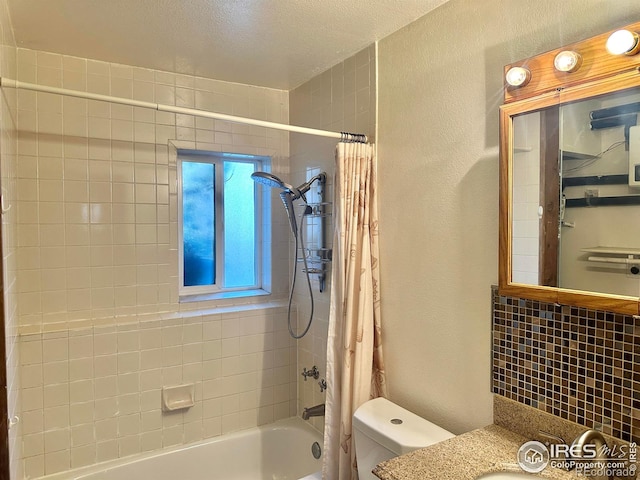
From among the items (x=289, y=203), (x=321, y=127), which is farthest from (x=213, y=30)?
(x=289, y=203)

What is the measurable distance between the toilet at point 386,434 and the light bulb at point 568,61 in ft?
4.24

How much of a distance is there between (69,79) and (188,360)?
168cm

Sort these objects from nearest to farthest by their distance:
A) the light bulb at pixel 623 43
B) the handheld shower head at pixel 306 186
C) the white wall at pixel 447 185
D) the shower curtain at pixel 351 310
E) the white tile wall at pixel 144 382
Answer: the light bulb at pixel 623 43
the white wall at pixel 447 185
the shower curtain at pixel 351 310
the white tile wall at pixel 144 382
the handheld shower head at pixel 306 186

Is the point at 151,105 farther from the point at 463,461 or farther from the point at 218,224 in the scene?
the point at 463,461

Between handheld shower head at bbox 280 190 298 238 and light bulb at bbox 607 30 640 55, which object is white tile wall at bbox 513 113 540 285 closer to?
light bulb at bbox 607 30 640 55

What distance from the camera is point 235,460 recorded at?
8.35 feet

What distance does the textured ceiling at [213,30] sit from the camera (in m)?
1.72

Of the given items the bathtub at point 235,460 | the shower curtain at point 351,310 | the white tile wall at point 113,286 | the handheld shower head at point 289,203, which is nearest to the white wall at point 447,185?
the shower curtain at point 351,310

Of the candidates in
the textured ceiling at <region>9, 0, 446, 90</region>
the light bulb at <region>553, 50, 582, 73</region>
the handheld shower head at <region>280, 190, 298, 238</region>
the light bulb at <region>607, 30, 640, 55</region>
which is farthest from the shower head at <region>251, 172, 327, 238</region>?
the light bulb at <region>607, 30, 640, 55</region>

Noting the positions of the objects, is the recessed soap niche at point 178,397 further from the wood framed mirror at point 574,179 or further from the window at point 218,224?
the wood framed mirror at point 574,179

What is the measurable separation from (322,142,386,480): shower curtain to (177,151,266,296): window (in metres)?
1.03

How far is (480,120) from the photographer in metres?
1.54

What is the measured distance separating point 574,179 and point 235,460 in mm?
2375

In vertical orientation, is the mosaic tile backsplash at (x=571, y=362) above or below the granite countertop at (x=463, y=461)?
above
